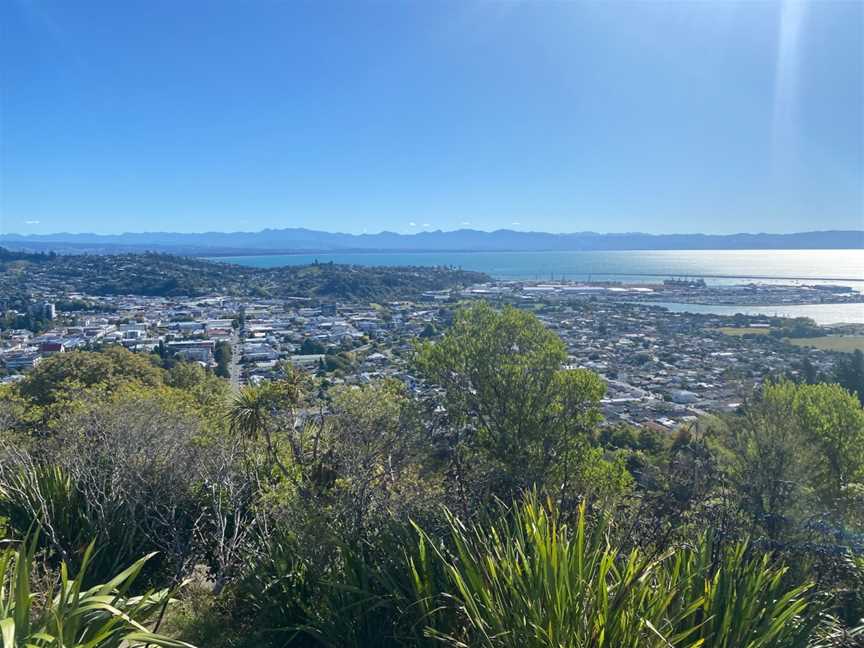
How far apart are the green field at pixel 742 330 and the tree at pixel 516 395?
32.3 m

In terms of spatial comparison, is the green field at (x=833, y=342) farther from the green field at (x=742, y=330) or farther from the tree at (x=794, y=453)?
the tree at (x=794, y=453)

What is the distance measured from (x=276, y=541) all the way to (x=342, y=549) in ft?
3.28

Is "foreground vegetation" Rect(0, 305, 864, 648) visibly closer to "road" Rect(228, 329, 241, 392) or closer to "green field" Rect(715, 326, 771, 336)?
"road" Rect(228, 329, 241, 392)

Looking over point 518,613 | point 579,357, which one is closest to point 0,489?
point 518,613

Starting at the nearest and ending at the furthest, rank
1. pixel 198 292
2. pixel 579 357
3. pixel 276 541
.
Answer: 1. pixel 276 541
2. pixel 579 357
3. pixel 198 292

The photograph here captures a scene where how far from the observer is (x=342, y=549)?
3662mm

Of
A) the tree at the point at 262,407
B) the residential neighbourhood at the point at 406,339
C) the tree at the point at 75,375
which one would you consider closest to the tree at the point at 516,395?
the residential neighbourhood at the point at 406,339

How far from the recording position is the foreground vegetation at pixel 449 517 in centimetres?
268

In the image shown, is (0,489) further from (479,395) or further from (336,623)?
(479,395)

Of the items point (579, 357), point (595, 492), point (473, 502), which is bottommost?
→ point (579, 357)

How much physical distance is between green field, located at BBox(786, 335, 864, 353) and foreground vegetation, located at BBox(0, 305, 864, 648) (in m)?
21.4

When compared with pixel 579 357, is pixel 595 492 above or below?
above

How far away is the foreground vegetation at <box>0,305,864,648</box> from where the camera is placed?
268 cm

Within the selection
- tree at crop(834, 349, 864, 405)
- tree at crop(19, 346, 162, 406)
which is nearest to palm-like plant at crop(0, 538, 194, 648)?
tree at crop(19, 346, 162, 406)
